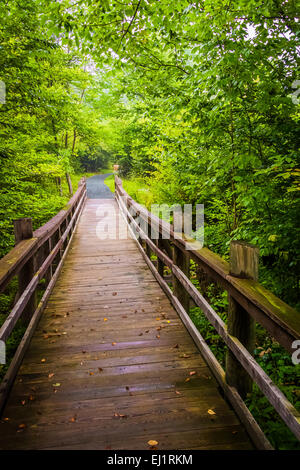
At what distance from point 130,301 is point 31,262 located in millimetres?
1573

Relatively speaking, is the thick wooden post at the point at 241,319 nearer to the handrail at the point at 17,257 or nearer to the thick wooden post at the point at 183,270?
the thick wooden post at the point at 183,270

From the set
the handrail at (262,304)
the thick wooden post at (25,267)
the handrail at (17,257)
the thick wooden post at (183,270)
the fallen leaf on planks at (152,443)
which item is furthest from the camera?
the thick wooden post at (183,270)

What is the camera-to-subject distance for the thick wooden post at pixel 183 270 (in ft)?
11.8

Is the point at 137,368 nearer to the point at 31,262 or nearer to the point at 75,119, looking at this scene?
the point at 31,262

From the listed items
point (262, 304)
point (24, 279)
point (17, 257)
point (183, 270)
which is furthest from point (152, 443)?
point (24, 279)

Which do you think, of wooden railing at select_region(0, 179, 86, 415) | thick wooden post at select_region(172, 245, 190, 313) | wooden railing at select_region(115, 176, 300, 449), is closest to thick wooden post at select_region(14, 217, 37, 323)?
wooden railing at select_region(0, 179, 86, 415)

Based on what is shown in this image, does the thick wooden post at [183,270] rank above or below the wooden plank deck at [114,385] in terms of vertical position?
above

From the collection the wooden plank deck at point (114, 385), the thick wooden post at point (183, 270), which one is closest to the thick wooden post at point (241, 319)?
the wooden plank deck at point (114, 385)

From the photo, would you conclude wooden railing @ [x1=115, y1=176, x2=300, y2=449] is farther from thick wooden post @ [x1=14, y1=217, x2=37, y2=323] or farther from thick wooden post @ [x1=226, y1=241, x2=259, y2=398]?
thick wooden post @ [x1=14, y1=217, x2=37, y2=323]

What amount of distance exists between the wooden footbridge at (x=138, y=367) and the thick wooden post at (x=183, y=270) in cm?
2

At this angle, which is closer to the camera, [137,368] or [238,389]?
[238,389]

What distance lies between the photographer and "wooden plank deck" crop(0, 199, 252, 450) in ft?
6.32

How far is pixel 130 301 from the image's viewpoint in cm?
426
